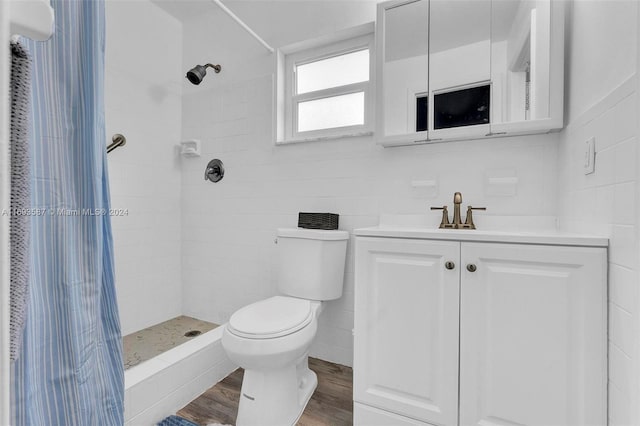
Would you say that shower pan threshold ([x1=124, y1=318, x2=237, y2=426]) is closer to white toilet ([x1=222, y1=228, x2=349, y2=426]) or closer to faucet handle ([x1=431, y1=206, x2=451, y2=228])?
white toilet ([x1=222, y1=228, x2=349, y2=426])

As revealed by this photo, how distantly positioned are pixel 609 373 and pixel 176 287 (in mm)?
2492

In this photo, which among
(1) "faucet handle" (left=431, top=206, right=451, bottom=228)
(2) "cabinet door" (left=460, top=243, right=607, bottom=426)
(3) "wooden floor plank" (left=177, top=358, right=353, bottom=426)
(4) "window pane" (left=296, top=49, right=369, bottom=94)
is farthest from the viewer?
(4) "window pane" (left=296, top=49, right=369, bottom=94)

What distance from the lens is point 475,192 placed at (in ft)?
5.12

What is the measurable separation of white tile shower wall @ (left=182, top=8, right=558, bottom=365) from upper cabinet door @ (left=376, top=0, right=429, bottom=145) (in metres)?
0.13

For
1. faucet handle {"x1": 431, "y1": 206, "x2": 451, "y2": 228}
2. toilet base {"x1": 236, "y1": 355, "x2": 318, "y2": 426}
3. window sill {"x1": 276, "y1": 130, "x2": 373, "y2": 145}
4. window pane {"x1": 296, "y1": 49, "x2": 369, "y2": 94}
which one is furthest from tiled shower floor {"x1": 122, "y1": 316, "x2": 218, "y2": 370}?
window pane {"x1": 296, "y1": 49, "x2": 369, "y2": 94}

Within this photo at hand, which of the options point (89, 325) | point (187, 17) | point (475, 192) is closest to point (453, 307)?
point (475, 192)

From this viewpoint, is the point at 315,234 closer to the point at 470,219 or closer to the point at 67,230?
the point at 470,219

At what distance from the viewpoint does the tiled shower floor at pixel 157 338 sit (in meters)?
1.75

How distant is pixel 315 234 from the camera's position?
1.68 m

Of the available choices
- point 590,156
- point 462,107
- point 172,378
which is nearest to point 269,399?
point 172,378

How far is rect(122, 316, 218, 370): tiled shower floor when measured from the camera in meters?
1.75

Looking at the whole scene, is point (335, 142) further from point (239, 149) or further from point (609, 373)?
point (609, 373)

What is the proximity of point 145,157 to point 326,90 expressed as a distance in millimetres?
1362

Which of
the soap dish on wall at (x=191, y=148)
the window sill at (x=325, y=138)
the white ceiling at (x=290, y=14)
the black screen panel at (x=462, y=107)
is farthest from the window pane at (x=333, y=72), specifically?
the soap dish on wall at (x=191, y=148)
